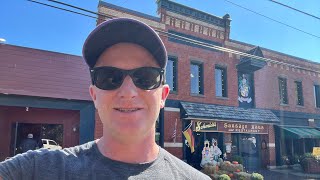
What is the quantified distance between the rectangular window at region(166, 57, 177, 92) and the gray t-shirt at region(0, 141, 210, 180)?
13.5m

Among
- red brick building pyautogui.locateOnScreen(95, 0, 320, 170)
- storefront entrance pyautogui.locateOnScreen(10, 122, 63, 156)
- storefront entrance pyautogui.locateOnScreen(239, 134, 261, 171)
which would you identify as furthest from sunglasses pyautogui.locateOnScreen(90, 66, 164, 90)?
storefront entrance pyautogui.locateOnScreen(239, 134, 261, 171)

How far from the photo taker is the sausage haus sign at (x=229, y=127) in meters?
14.6

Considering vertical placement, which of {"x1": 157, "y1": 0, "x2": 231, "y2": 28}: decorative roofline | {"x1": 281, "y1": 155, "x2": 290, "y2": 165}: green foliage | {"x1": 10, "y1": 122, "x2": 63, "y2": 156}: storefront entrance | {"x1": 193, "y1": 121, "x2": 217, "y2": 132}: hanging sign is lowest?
{"x1": 281, "y1": 155, "x2": 290, "y2": 165}: green foliage

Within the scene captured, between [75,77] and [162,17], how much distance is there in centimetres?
579

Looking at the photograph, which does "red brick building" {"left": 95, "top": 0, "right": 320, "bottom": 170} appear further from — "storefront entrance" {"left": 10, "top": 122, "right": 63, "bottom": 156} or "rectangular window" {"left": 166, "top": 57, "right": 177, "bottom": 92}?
"storefront entrance" {"left": 10, "top": 122, "right": 63, "bottom": 156}

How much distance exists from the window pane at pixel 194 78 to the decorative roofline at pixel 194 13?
286 cm

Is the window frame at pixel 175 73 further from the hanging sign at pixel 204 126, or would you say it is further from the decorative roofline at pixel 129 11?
the decorative roofline at pixel 129 11

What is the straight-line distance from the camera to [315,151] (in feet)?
50.1

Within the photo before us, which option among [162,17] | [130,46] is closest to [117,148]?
[130,46]

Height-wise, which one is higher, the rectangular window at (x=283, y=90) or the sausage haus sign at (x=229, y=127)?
the rectangular window at (x=283, y=90)

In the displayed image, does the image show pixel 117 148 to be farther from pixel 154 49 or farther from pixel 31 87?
pixel 31 87

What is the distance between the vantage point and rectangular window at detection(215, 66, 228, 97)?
17031 millimetres

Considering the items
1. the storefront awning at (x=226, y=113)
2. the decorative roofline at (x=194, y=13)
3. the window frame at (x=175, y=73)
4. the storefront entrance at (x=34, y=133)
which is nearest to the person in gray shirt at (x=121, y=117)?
the storefront entrance at (x=34, y=133)

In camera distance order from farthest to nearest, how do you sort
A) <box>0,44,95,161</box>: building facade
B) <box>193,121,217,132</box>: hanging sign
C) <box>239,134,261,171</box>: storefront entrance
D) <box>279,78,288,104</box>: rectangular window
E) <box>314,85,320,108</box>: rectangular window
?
1. <box>314,85,320,108</box>: rectangular window
2. <box>279,78,288,104</box>: rectangular window
3. <box>239,134,261,171</box>: storefront entrance
4. <box>193,121,217,132</box>: hanging sign
5. <box>0,44,95,161</box>: building facade
